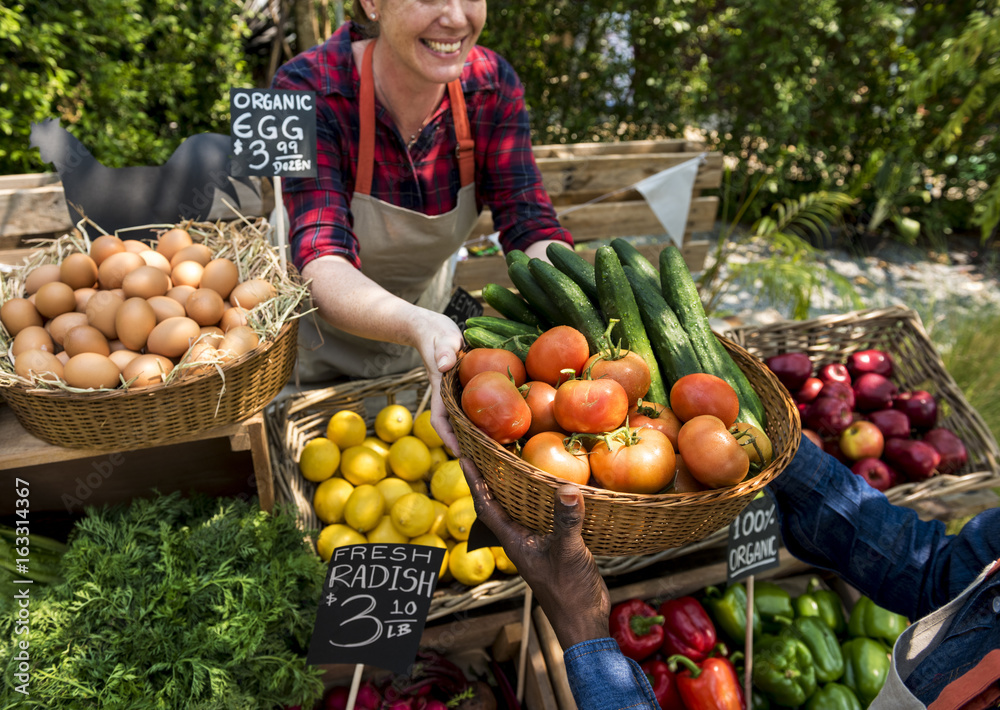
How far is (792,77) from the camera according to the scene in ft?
18.9

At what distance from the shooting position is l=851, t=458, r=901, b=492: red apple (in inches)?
83.0

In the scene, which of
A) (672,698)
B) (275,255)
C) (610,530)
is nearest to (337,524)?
(275,255)

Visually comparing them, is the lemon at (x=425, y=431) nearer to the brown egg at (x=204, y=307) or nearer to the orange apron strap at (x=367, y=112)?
the brown egg at (x=204, y=307)

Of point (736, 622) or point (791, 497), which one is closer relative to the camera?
point (791, 497)

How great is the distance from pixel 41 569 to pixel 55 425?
1.45 ft

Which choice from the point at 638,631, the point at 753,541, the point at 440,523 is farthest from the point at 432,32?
the point at 638,631

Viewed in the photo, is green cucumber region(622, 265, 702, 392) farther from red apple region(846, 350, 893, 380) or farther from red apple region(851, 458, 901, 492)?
red apple region(846, 350, 893, 380)

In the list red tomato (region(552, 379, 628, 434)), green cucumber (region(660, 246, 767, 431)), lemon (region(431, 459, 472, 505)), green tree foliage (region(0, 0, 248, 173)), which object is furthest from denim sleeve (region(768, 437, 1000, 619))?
green tree foliage (region(0, 0, 248, 173))

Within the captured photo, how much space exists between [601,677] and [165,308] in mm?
1291

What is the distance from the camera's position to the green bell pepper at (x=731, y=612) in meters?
1.96

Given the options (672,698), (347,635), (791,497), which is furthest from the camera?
(672,698)

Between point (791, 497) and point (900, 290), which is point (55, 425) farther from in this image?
point (900, 290)

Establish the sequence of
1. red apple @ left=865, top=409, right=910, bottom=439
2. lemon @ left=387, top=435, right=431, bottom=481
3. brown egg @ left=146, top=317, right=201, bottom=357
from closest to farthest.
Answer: brown egg @ left=146, top=317, right=201, bottom=357 < lemon @ left=387, top=435, right=431, bottom=481 < red apple @ left=865, top=409, right=910, bottom=439

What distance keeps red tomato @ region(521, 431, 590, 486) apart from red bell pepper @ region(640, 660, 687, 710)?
972 mm
